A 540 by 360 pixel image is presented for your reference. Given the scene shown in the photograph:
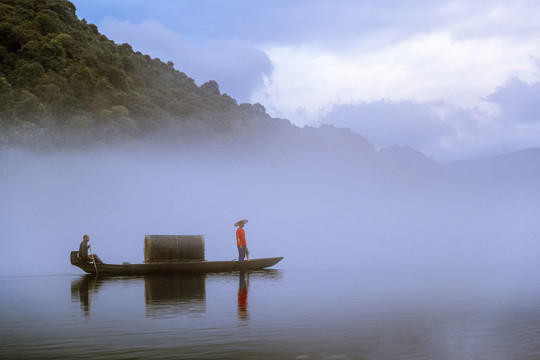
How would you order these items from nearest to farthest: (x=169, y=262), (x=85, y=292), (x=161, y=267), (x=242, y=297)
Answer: (x=242, y=297) → (x=85, y=292) → (x=161, y=267) → (x=169, y=262)

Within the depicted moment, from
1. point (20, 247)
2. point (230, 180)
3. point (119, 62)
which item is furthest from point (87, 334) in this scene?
point (230, 180)

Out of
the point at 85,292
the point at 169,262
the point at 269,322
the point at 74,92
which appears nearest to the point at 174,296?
the point at 85,292

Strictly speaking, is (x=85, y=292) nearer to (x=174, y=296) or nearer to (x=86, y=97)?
(x=174, y=296)

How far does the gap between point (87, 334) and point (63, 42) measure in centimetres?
8993

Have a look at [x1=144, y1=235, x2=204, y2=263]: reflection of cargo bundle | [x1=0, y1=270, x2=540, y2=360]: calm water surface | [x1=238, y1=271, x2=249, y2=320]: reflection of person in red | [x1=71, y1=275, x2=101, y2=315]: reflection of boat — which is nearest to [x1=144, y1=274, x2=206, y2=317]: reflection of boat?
[x1=0, y1=270, x2=540, y2=360]: calm water surface

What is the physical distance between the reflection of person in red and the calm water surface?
68 mm

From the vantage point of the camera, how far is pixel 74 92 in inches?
3588

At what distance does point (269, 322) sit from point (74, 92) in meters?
80.6

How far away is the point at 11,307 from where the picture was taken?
2141 cm

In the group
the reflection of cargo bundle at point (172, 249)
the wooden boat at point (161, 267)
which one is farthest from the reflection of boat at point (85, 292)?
the reflection of cargo bundle at point (172, 249)

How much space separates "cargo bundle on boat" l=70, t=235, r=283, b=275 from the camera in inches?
1410

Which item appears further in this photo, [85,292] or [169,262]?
[169,262]

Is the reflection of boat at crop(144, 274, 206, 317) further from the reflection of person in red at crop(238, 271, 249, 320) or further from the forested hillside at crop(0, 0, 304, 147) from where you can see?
the forested hillside at crop(0, 0, 304, 147)

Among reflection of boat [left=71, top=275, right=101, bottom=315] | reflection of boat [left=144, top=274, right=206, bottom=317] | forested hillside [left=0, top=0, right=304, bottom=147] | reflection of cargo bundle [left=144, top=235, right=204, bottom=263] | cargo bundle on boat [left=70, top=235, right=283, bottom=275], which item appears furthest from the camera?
forested hillside [left=0, top=0, right=304, bottom=147]
